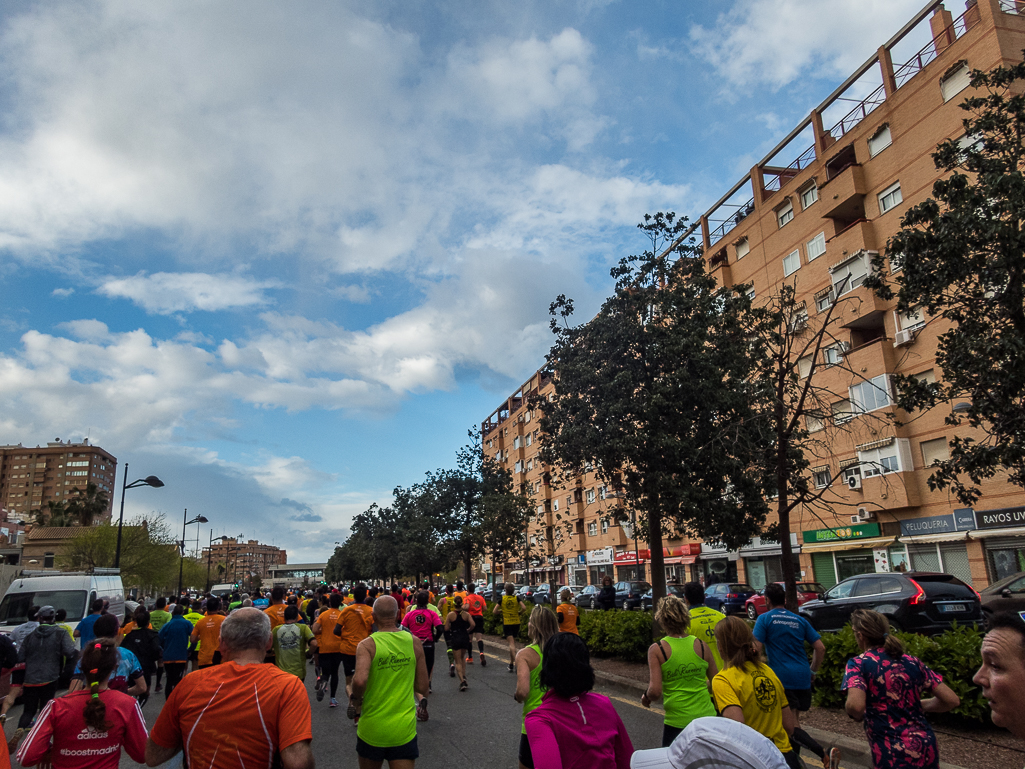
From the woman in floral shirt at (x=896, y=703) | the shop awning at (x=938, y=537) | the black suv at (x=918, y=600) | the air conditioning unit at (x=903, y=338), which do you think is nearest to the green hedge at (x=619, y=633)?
the black suv at (x=918, y=600)

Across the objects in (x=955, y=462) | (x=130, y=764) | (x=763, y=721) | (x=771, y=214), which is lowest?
(x=130, y=764)

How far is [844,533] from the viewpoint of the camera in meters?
30.0

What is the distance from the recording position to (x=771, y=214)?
1447 inches

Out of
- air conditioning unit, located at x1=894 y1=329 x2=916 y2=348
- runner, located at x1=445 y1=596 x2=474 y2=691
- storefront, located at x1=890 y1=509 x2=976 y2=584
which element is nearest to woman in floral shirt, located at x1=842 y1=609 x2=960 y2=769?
runner, located at x1=445 y1=596 x2=474 y2=691

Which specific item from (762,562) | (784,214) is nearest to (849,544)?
A: (762,562)

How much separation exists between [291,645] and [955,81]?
3070 centimetres

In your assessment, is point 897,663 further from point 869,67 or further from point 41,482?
point 41,482

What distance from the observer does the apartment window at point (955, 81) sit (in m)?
26.1

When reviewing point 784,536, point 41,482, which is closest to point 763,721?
point 784,536

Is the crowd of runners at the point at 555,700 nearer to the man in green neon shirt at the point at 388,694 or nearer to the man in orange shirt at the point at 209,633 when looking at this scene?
the man in green neon shirt at the point at 388,694

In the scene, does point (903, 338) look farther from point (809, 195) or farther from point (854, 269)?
point (809, 195)

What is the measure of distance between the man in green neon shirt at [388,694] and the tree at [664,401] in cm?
1009

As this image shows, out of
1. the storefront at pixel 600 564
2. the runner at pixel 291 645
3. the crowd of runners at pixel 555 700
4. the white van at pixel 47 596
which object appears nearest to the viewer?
the crowd of runners at pixel 555 700

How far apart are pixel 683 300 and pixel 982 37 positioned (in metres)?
19.4
